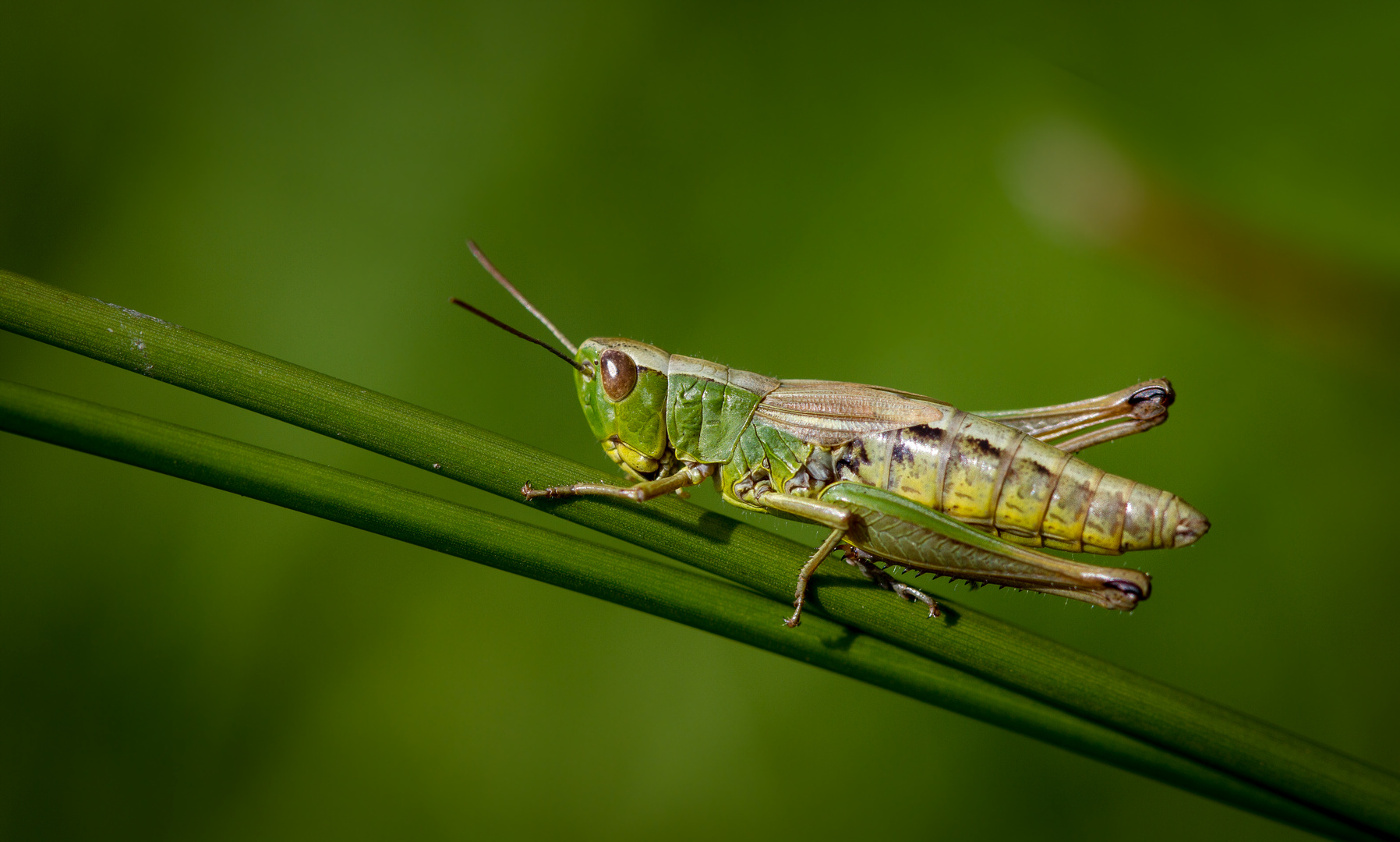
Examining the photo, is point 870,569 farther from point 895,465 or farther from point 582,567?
point 582,567

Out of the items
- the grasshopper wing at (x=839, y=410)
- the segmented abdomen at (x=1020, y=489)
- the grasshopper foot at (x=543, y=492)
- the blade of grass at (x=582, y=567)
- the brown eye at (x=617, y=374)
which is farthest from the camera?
the brown eye at (x=617, y=374)

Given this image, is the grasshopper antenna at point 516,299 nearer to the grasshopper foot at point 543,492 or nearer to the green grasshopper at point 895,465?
the green grasshopper at point 895,465

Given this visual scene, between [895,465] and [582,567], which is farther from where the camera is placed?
[895,465]

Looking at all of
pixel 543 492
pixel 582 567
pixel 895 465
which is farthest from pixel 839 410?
pixel 582 567

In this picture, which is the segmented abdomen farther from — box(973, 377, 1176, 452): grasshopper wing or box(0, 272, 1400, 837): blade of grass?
box(0, 272, 1400, 837): blade of grass

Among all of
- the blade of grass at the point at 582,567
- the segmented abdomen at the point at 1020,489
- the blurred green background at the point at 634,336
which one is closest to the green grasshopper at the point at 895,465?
the segmented abdomen at the point at 1020,489
